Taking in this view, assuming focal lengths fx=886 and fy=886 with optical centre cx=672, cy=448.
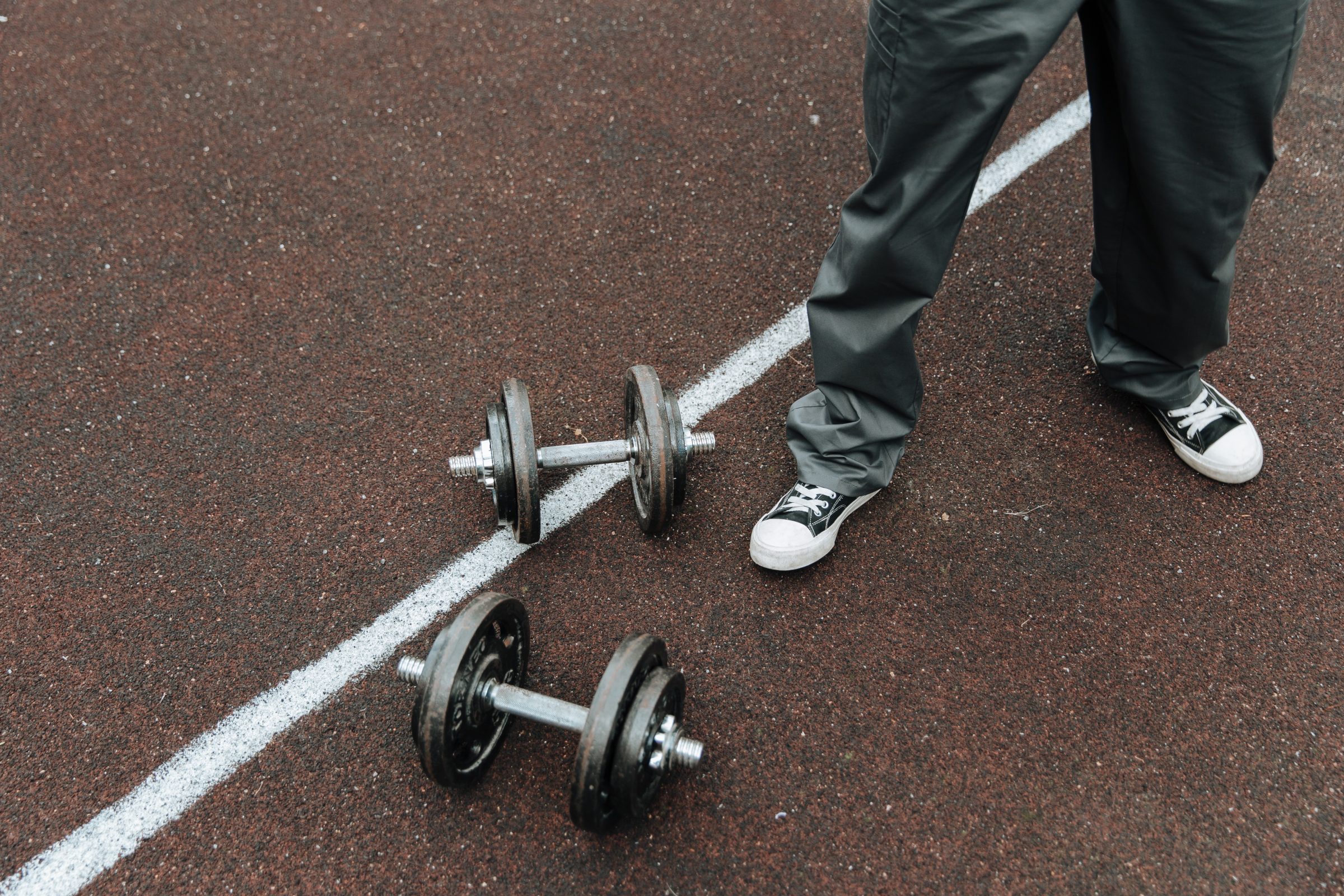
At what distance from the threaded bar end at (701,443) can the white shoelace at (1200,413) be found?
151 cm

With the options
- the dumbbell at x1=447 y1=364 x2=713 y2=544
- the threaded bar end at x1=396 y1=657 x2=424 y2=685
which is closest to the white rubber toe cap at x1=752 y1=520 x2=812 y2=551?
the dumbbell at x1=447 y1=364 x2=713 y2=544

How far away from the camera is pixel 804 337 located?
10.4 feet

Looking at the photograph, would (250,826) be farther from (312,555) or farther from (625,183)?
(625,183)

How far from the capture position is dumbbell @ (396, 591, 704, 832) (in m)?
1.93

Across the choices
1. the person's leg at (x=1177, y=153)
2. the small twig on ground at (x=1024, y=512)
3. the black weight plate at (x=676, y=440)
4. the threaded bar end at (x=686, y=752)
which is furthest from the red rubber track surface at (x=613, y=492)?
the person's leg at (x=1177, y=153)

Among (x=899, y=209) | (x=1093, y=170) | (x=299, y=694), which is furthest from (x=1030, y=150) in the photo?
(x=299, y=694)

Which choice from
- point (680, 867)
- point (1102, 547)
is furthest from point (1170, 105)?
point (680, 867)

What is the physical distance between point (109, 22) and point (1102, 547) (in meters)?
4.79

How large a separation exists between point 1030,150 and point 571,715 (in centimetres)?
302

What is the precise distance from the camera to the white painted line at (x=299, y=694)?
85.0 inches

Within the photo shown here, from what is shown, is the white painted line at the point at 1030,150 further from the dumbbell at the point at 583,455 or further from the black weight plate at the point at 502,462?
the black weight plate at the point at 502,462

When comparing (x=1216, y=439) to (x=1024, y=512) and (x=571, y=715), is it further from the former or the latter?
(x=571, y=715)

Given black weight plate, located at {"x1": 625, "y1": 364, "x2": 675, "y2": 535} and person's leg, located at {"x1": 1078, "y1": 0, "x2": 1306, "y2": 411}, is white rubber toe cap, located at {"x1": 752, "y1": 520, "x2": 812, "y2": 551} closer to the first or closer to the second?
black weight plate, located at {"x1": 625, "y1": 364, "x2": 675, "y2": 535}

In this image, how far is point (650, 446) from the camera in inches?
94.0
